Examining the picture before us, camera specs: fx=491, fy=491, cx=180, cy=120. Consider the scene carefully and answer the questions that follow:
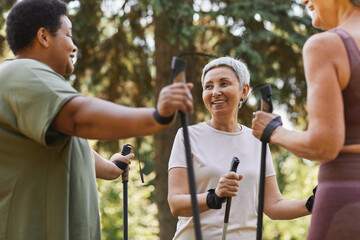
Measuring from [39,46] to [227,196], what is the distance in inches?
47.2

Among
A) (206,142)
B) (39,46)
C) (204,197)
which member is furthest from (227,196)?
(39,46)

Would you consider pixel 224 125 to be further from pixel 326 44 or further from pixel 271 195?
pixel 326 44

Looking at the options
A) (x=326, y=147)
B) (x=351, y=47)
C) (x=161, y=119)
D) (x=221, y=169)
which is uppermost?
(x=351, y=47)

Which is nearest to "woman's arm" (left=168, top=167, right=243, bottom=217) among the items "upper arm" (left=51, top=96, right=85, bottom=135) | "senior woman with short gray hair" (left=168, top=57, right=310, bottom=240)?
"senior woman with short gray hair" (left=168, top=57, right=310, bottom=240)

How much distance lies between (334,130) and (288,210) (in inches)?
44.0

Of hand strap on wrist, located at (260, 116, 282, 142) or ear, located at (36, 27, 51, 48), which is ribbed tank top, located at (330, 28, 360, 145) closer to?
hand strap on wrist, located at (260, 116, 282, 142)

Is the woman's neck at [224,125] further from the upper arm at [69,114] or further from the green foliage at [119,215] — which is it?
the green foliage at [119,215]

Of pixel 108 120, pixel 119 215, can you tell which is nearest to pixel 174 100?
pixel 108 120

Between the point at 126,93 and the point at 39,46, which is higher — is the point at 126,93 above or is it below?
above

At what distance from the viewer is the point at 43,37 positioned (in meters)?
2.25

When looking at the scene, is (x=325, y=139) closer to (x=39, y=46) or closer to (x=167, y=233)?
(x=39, y=46)

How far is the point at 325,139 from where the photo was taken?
1.90 meters

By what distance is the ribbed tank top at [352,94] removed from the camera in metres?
1.92

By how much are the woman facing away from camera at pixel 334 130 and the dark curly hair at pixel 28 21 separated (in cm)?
116
